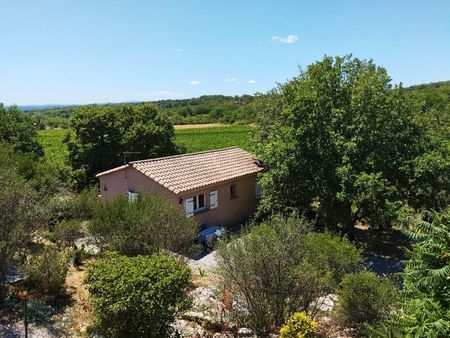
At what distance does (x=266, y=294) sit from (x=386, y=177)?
1097 centimetres

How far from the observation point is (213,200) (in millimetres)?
19797

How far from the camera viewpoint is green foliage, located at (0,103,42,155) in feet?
81.7

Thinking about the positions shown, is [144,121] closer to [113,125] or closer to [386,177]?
[113,125]

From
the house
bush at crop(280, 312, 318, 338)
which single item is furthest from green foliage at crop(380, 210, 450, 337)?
the house

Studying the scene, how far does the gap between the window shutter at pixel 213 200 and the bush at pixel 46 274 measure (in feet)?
31.4

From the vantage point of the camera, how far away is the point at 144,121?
26.5 m

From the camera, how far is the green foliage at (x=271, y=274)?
27.7 feet

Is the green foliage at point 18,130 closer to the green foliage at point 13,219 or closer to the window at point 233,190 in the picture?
the window at point 233,190

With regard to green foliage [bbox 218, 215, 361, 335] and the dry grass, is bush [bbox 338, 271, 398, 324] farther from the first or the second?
the dry grass

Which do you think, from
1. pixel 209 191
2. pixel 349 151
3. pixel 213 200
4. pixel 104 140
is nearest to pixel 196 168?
pixel 209 191

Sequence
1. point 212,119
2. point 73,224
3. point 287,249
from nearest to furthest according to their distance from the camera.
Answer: point 287,249 < point 73,224 < point 212,119

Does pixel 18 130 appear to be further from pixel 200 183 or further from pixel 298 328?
pixel 298 328

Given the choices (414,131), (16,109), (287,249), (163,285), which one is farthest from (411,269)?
(16,109)

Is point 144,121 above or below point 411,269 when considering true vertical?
above
